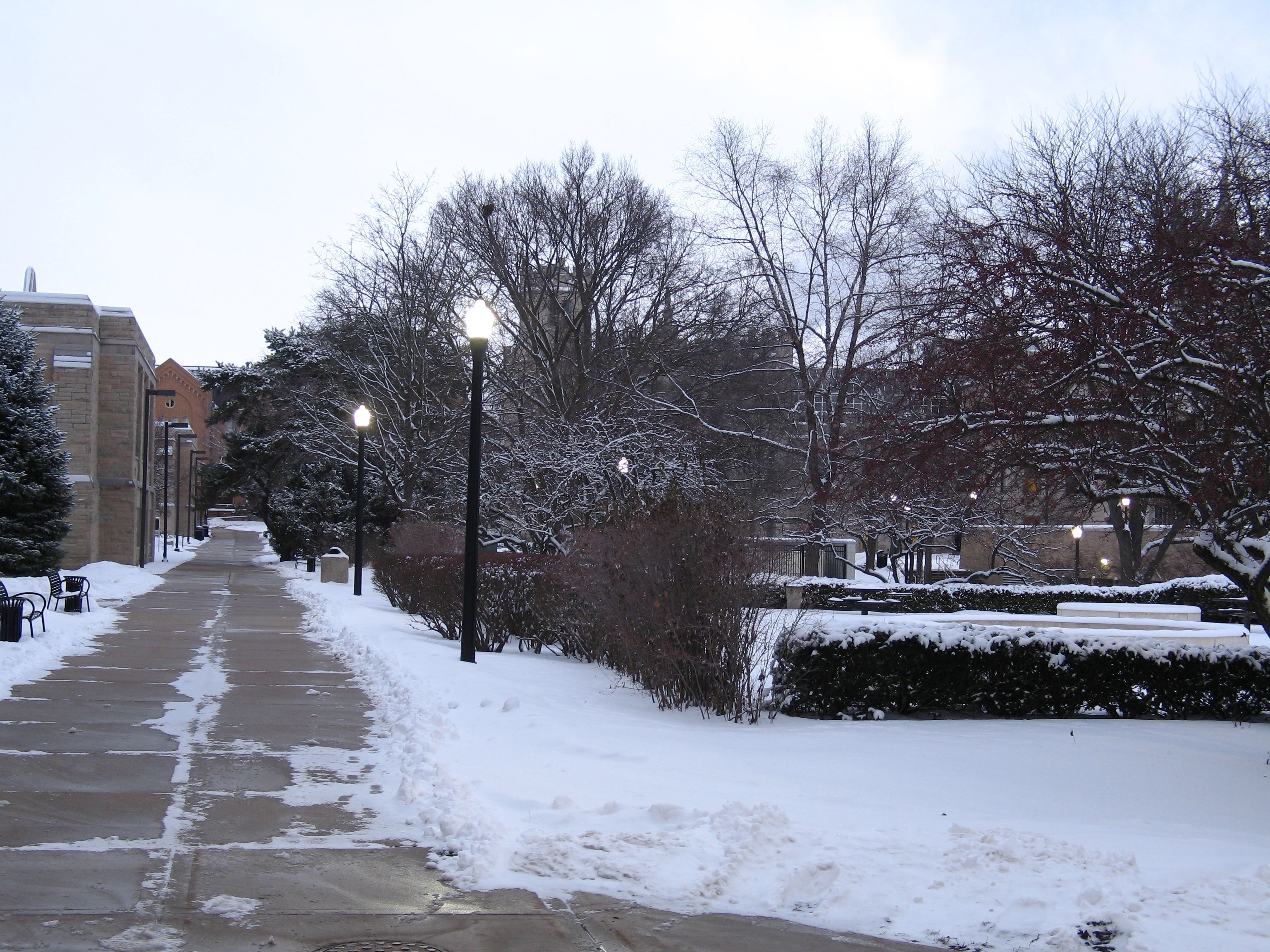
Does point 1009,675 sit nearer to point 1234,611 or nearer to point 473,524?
point 473,524

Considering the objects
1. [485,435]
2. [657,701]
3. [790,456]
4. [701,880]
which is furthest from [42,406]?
[701,880]

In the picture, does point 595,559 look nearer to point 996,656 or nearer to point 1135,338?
point 996,656

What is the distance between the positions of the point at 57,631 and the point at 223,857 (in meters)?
11.5

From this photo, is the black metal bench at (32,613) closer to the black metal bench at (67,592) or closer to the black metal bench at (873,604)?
the black metal bench at (67,592)

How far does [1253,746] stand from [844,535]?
2809 cm

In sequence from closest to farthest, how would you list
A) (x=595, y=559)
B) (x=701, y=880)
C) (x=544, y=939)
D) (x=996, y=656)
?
(x=544, y=939) < (x=701, y=880) < (x=996, y=656) < (x=595, y=559)

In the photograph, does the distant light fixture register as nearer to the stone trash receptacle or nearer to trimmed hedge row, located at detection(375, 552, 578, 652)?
trimmed hedge row, located at detection(375, 552, 578, 652)

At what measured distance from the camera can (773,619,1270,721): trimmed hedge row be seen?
10.3 m

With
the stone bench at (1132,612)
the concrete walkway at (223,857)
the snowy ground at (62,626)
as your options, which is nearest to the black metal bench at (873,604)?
the stone bench at (1132,612)

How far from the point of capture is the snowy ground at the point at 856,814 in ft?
16.5

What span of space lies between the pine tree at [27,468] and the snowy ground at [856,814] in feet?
70.6

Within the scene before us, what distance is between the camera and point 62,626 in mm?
15984

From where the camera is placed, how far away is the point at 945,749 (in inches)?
350

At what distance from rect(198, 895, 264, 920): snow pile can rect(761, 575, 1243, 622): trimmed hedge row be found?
23153 millimetres
